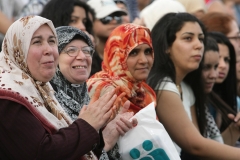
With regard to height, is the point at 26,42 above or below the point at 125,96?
above

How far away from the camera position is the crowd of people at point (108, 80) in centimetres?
349

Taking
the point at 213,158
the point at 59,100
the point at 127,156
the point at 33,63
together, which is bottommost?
the point at 213,158

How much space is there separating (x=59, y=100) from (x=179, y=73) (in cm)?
169

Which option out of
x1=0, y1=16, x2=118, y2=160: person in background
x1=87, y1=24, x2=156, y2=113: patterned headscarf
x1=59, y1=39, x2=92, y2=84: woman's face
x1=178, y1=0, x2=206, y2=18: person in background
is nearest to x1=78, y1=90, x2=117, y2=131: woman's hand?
x1=0, y1=16, x2=118, y2=160: person in background

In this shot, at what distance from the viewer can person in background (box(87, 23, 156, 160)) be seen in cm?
480

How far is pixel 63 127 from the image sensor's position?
3664mm

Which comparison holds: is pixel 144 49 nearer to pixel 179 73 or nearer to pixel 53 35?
pixel 179 73

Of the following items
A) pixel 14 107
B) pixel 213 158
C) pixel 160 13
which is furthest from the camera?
pixel 160 13

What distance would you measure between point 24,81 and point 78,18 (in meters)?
2.28

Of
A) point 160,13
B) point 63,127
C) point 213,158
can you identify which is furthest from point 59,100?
point 160,13

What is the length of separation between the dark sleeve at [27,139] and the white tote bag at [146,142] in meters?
0.74

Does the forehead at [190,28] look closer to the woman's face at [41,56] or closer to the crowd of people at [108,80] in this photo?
the crowd of people at [108,80]

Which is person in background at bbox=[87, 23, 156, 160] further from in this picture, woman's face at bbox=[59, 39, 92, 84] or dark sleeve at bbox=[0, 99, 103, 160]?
dark sleeve at bbox=[0, 99, 103, 160]

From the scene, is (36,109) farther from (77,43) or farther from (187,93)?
(187,93)
